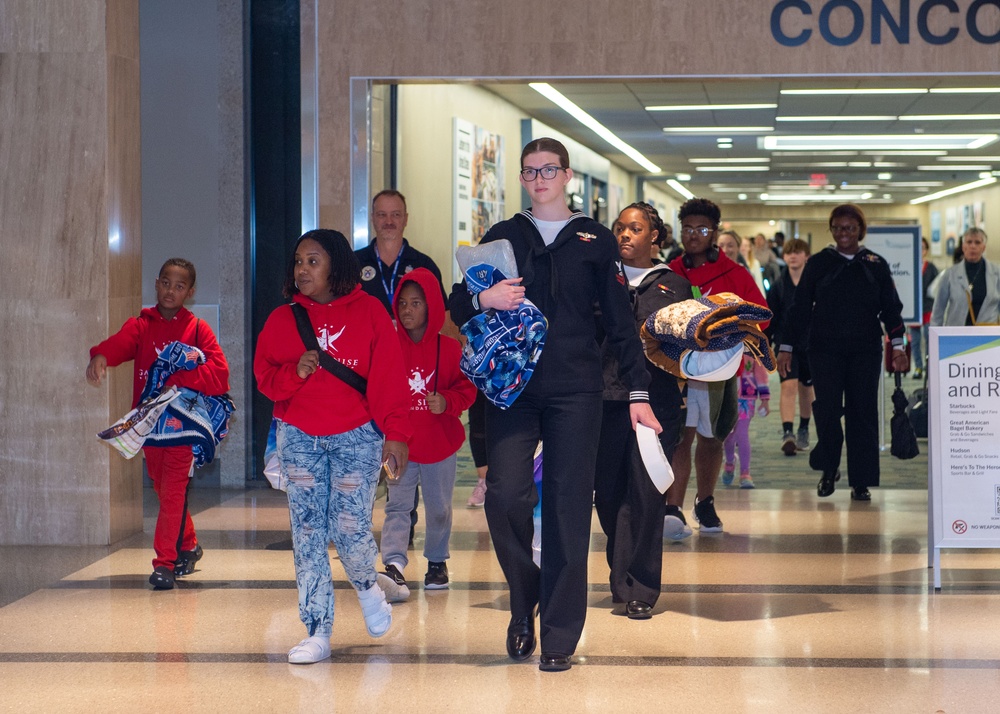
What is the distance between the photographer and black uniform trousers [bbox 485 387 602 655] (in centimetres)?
419

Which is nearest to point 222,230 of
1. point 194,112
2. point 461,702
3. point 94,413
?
point 194,112

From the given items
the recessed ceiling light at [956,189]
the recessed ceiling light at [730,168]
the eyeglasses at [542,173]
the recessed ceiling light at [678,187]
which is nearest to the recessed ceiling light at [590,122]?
the recessed ceiling light at [730,168]

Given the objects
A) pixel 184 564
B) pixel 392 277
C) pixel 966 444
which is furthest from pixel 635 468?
pixel 184 564

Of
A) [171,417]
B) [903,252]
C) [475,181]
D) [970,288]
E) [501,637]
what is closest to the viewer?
[501,637]

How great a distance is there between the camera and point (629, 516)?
4.98 metres

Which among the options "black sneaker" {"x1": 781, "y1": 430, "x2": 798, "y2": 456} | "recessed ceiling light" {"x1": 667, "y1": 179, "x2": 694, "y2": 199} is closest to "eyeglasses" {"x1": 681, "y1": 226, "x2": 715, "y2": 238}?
"black sneaker" {"x1": 781, "y1": 430, "x2": 798, "y2": 456}

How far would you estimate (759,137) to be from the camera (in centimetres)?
1702

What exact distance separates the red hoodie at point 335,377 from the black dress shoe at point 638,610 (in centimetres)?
127

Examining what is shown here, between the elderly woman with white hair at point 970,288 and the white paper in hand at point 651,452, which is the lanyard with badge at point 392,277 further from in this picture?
the elderly woman with white hair at point 970,288

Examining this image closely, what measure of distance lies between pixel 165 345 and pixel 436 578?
1.58m

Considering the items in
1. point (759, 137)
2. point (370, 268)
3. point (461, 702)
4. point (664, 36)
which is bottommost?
point (461, 702)

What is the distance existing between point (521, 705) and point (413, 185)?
6.15m

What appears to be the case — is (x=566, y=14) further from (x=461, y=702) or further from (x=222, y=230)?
(x=461, y=702)

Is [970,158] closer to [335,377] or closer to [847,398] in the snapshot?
[847,398]
